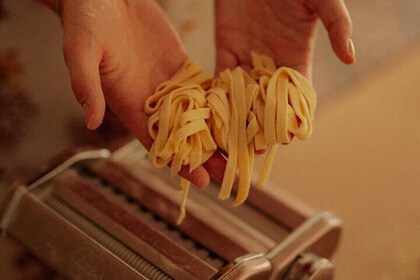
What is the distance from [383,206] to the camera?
1.49m

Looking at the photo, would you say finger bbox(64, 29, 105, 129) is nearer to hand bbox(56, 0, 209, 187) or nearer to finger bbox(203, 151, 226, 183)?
hand bbox(56, 0, 209, 187)

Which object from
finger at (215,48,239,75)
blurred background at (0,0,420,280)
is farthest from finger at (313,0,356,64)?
blurred background at (0,0,420,280)

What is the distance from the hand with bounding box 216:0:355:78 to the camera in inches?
39.5

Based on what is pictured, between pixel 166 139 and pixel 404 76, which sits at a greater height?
pixel 166 139

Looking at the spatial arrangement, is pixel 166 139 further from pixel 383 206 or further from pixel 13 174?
pixel 383 206

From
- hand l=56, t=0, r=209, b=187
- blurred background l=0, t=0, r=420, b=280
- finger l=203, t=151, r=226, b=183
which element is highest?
Result: hand l=56, t=0, r=209, b=187

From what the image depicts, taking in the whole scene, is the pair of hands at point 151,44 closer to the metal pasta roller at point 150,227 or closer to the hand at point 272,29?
the hand at point 272,29

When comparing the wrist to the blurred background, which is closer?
the wrist

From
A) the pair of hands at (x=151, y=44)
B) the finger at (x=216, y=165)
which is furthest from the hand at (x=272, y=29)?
the finger at (x=216, y=165)

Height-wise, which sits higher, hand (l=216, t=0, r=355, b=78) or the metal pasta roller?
hand (l=216, t=0, r=355, b=78)

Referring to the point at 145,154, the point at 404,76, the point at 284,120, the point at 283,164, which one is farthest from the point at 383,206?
the point at 284,120

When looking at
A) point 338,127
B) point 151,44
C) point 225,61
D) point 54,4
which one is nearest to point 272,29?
point 225,61

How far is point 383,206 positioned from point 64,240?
806 millimetres

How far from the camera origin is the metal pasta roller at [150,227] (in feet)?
3.11
